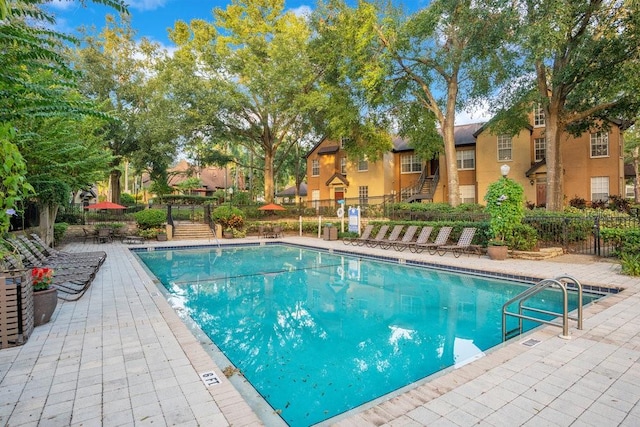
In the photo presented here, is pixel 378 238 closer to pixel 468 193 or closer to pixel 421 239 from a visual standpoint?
pixel 421 239

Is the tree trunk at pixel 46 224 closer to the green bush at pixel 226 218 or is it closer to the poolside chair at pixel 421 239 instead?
the green bush at pixel 226 218

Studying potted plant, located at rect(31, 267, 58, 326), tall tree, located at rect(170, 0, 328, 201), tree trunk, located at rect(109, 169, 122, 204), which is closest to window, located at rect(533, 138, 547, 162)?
tall tree, located at rect(170, 0, 328, 201)

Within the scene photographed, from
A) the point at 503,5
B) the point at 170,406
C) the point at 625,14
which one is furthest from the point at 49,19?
the point at 625,14

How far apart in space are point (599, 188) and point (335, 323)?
22.6m

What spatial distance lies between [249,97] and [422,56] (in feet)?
36.3

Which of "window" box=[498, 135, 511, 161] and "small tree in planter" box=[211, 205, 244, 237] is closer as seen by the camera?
"small tree in planter" box=[211, 205, 244, 237]

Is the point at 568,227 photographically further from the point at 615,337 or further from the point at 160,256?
the point at 160,256

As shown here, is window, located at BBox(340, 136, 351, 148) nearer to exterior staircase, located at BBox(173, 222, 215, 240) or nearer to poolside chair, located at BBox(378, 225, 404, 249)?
poolside chair, located at BBox(378, 225, 404, 249)

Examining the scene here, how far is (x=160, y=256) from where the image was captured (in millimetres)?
14281

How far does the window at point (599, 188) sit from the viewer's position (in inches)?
816

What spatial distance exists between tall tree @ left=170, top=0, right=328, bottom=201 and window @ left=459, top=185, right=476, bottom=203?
12276 mm

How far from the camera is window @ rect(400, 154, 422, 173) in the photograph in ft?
87.3

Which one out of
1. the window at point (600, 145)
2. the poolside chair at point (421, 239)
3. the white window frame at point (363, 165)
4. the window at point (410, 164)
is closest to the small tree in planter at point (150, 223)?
the poolside chair at point (421, 239)

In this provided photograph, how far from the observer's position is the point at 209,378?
3488 millimetres
